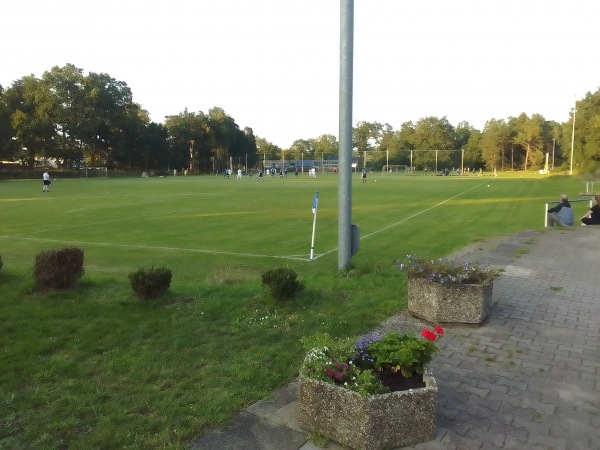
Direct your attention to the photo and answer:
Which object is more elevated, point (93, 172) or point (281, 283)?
point (281, 283)

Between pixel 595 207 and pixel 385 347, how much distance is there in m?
16.7

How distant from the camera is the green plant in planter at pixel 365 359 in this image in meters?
3.62

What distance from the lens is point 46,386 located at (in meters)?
4.44

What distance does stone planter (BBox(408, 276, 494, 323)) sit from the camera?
20.1ft

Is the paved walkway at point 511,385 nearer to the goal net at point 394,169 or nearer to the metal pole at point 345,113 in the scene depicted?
the metal pole at point 345,113


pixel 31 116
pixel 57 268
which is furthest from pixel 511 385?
pixel 31 116

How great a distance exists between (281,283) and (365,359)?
9.78 feet

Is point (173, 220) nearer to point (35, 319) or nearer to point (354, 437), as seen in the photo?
point (35, 319)

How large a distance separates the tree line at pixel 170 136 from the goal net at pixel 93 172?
4.07 metres

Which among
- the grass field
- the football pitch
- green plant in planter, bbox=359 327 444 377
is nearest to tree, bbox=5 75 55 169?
the football pitch

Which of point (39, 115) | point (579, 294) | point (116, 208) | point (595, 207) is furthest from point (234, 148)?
point (579, 294)

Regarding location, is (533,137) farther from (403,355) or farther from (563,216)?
(403,355)

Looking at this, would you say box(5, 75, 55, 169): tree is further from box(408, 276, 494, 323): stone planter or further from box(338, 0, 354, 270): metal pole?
box(408, 276, 494, 323): stone planter

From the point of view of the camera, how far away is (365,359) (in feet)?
12.9
